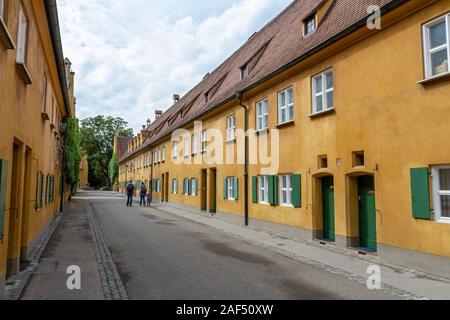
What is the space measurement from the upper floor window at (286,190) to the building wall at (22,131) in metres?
8.04

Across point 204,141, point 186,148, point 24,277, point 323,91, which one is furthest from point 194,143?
point 24,277

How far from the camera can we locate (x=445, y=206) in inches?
314

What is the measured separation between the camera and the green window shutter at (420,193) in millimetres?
8148

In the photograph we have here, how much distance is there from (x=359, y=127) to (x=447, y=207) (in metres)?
3.18

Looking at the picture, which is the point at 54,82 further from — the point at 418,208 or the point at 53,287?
the point at 418,208

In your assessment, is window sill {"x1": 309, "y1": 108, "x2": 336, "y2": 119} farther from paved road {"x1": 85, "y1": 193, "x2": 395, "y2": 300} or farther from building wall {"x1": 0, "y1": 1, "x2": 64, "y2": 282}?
building wall {"x1": 0, "y1": 1, "x2": 64, "y2": 282}

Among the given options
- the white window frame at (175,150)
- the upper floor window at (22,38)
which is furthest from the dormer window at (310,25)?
the white window frame at (175,150)

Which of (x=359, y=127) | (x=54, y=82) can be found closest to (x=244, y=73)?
(x=54, y=82)

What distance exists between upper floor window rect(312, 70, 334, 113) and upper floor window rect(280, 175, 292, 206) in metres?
2.77

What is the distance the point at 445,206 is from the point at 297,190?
5.37m

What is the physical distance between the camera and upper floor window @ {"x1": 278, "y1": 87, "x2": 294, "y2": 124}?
13812 mm

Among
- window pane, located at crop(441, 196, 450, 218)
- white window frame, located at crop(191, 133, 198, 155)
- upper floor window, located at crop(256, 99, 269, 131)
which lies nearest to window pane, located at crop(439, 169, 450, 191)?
window pane, located at crop(441, 196, 450, 218)

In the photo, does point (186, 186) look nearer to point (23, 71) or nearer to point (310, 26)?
point (310, 26)
